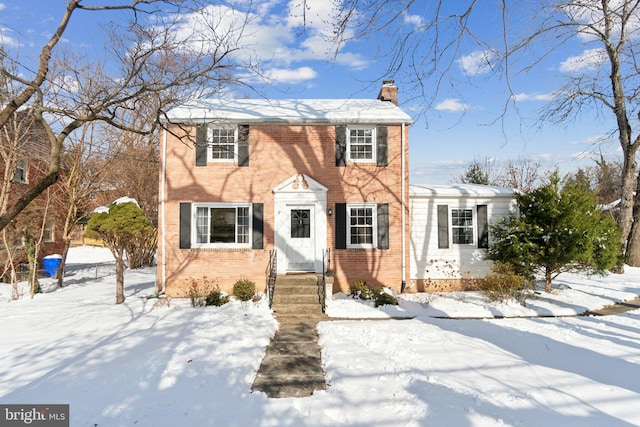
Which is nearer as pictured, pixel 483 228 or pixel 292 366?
pixel 292 366

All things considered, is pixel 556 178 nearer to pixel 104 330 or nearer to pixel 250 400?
pixel 250 400

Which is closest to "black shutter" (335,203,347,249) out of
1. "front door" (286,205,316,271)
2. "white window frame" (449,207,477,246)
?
"front door" (286,205,316,271)

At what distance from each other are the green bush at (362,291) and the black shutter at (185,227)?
17.7ft

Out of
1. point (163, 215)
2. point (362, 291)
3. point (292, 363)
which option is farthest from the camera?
point (163, 215)

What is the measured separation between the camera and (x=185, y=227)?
11023 millimetres

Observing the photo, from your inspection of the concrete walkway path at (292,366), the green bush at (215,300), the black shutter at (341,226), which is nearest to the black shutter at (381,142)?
the black shutter at (341,226)

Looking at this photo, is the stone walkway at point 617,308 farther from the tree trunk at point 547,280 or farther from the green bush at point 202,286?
the green bush at point 202,286

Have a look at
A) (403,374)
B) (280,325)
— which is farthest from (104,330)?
(403,374)

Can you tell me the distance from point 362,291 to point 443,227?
3.77m

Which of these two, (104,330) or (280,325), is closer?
(104,330)

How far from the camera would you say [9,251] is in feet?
40.7

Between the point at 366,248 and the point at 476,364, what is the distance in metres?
6.04

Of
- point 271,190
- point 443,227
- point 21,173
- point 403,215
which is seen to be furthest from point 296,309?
point 21,173

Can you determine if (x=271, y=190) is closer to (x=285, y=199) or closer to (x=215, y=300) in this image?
(x=285, y=199)
